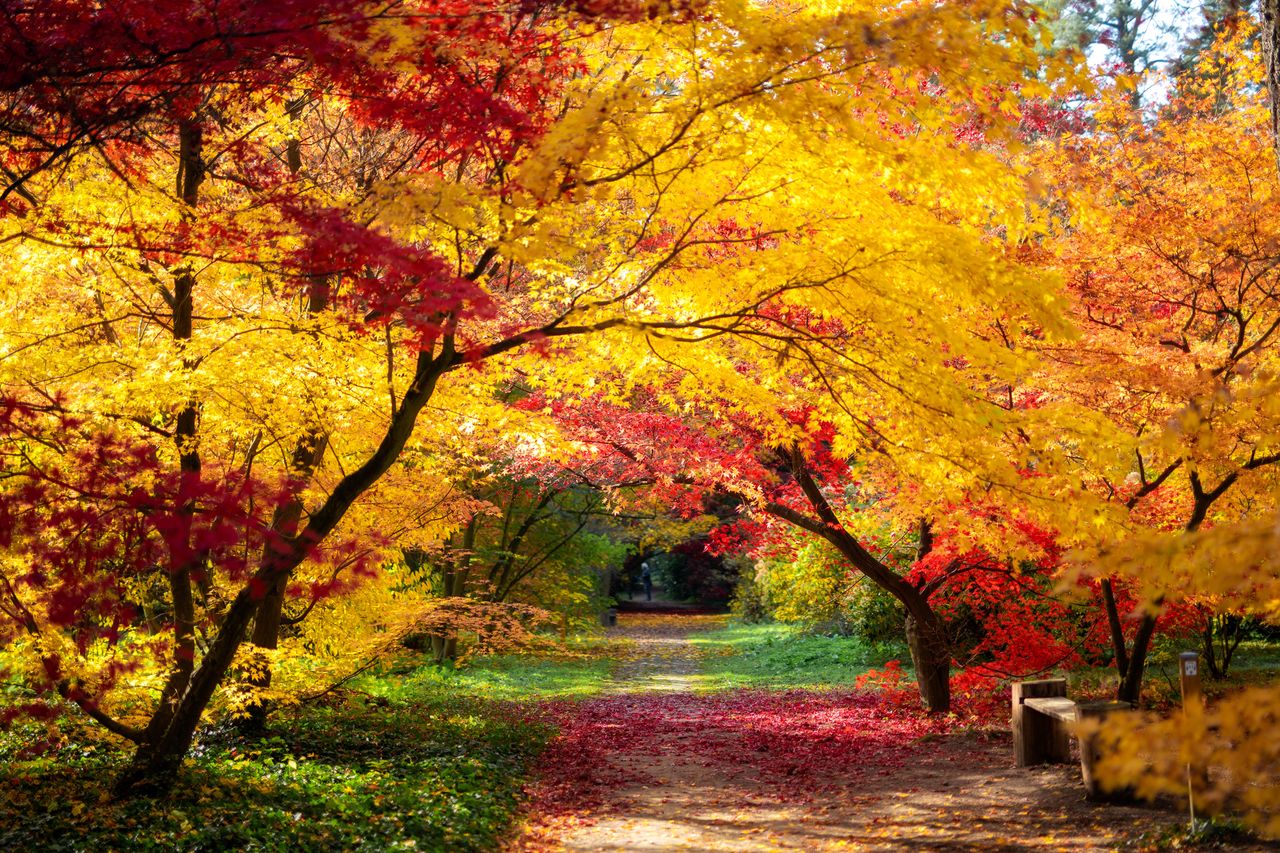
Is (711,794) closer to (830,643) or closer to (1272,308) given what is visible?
(1272,308)

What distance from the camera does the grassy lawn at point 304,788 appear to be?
5.93 m

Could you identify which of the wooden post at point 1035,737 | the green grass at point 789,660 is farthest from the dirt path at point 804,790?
the green grass at point 789,660

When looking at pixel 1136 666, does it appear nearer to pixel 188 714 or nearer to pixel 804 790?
pixel 804 790

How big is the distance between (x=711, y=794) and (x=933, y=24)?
20.4ft

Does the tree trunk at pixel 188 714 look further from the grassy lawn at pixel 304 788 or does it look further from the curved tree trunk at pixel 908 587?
the curved tree trunk at pixel 908 587

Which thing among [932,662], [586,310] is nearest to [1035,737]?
[932,662]

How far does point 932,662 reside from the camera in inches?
444

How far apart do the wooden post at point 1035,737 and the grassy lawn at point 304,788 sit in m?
4.09

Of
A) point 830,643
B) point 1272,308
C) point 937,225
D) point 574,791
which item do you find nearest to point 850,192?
point 937,225

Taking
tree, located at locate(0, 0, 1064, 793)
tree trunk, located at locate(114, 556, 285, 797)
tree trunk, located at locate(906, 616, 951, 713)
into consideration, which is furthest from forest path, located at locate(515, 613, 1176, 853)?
tree, located at locate(0, 0, 1064, 793)

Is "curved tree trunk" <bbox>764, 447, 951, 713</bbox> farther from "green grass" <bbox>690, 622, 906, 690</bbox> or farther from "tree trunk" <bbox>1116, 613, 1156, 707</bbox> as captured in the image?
"green grass" <bbox>690, 622, 906, 690</bbox>

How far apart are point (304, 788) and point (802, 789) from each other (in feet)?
13.1

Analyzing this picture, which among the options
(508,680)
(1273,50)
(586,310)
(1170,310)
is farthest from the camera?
(508,680)

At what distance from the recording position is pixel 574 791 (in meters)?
8.48
